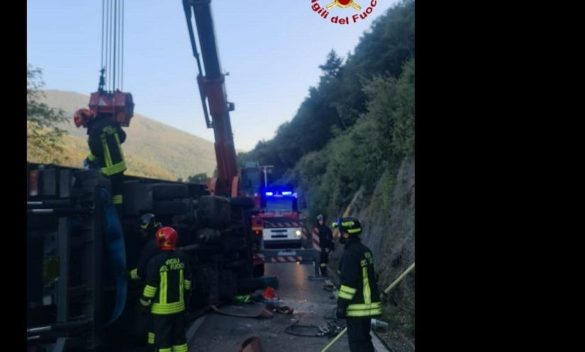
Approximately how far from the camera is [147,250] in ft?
22.4

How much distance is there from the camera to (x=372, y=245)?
1354 centimetres

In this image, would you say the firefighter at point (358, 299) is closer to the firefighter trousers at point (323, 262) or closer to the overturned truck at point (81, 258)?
the overturned truck at point (81, 258)

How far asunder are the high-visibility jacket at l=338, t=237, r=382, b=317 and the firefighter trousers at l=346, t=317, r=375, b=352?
0.09 m

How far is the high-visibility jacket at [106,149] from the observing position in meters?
7.24

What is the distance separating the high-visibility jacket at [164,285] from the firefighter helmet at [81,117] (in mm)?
2520

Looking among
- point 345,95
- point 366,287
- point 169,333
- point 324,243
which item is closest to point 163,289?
point 169,333

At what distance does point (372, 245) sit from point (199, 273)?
17.5 ft

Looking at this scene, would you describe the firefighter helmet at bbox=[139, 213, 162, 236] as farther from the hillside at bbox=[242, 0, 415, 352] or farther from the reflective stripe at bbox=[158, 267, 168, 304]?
the hillside at bbox=[242, 0, 415, 352]

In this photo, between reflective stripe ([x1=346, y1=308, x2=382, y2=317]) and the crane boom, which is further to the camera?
the crane boom

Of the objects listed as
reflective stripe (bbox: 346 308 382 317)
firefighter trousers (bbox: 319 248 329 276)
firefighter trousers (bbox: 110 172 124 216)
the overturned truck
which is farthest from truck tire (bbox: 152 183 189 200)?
firefighter trousers (bbox: 319 248 329 276)

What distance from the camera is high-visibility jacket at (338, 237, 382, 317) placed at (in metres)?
6.09

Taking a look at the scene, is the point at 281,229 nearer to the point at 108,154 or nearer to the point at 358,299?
the point at 108,154
